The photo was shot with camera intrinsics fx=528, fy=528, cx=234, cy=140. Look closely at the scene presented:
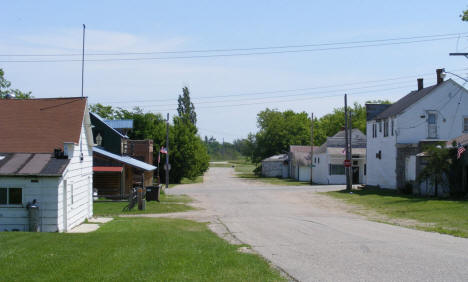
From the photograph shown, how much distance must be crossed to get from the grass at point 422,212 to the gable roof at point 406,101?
27.8ft

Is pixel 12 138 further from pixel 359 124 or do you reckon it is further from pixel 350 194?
pixel 359 124

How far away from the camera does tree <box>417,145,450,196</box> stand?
32.4 metres

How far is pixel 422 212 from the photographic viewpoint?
2617cm

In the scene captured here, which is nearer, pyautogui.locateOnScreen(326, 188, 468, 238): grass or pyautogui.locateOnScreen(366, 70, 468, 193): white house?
pyautogui.locateOnScreen(326, 188, 468, 238): grass

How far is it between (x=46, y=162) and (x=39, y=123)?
286 cm

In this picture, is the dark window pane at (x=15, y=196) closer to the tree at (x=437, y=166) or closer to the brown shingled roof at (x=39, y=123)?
the brown shingled roof at (x=39, y=123)

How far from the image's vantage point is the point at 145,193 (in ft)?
111

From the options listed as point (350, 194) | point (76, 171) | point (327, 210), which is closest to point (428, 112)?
point (350, 194)

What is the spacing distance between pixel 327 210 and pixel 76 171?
49.9ft

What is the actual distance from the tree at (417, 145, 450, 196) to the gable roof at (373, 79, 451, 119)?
875 centimetres

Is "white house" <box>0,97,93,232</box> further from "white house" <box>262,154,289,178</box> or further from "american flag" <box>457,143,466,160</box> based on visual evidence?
"white house" <box>262,154,289,178</box>

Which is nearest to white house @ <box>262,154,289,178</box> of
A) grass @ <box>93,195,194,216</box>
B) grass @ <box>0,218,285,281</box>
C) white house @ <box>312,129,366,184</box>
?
white house @ <box>312,129,366,184</box>

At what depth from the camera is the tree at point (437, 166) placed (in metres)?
32.4

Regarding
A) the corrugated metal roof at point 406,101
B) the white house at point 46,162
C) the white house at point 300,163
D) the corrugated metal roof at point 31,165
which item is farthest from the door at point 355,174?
the corrugated metal roof at point 31,165
